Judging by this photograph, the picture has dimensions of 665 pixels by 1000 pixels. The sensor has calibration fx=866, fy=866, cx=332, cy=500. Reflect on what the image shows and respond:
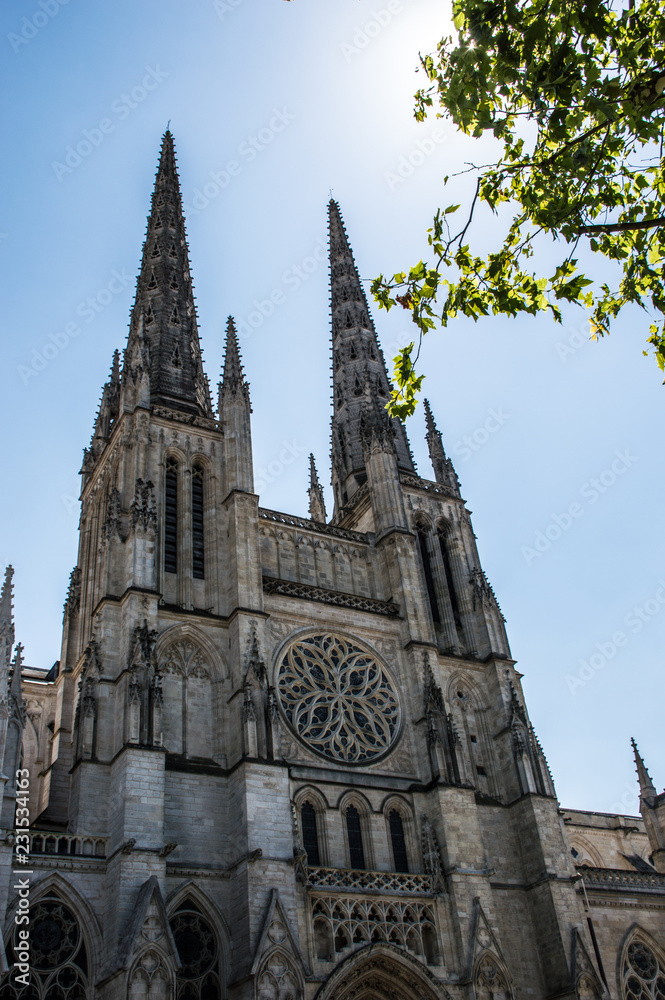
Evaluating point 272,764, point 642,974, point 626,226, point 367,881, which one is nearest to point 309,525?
point 272,764

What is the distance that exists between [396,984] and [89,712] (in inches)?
348

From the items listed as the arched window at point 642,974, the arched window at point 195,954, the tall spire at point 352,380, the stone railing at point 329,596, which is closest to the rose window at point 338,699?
the stone railing at point 329,596

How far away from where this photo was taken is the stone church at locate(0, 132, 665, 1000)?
658 inches

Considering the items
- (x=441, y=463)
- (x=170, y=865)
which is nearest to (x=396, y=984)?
(x=170, y=865)

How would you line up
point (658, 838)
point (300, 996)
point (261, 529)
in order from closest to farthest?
point (300, 996) → point (261, 529) → point (658, 838)

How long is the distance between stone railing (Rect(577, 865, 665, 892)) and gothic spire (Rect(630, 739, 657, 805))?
15.2ft

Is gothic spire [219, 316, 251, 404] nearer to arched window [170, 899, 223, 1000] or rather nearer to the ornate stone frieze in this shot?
the ornate stone frieze

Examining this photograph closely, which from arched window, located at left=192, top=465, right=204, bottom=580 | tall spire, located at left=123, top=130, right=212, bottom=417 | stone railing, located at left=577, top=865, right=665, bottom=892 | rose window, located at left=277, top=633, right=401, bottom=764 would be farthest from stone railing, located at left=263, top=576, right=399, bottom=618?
stone railing, located at left=577, top=865, right=665, bottom=892

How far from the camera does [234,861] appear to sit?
18141 mm

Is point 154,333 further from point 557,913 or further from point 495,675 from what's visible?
point 557,913

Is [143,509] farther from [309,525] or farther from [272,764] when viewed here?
[272,764]

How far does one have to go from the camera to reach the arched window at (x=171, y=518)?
22.8 metres

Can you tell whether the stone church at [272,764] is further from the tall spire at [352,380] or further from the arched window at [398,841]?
the tall spire at [352,380]

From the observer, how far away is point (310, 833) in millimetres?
19875
